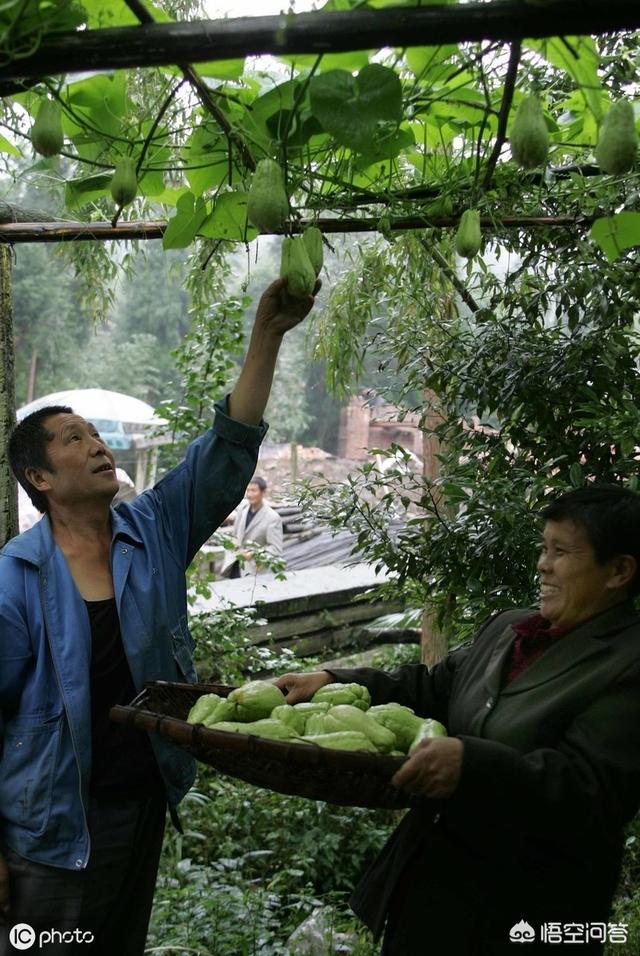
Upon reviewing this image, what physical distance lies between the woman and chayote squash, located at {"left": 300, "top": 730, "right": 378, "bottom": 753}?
8 cm

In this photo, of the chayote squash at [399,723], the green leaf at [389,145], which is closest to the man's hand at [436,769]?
the chayote squash at [399,723]

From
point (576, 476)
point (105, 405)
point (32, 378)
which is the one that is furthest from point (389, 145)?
point (32, 378)

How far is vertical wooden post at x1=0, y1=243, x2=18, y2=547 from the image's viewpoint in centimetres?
240

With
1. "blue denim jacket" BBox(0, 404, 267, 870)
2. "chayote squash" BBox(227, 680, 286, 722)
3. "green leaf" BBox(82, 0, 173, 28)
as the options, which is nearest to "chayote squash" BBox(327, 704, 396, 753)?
"chayote squash" BBox(227, 680, 286, 722)

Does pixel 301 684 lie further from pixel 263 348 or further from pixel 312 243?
pixel 312 243

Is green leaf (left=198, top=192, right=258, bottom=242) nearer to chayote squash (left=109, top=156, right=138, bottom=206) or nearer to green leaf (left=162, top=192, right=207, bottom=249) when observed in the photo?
green leaf (left=162, top=192, right=207, bottom=249)

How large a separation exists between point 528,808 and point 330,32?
97 cm

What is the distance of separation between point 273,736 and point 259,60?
3.11 ft

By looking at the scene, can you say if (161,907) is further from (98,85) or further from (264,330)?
(98,85)

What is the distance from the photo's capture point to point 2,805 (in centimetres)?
173

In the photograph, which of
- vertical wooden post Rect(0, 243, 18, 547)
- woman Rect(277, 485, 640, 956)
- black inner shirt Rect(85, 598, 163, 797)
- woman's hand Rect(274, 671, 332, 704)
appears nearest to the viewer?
woman Rect(277, 485, 640, 956)

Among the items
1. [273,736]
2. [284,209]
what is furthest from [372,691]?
[284,209]

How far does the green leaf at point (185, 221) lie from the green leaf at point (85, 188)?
14 centimetres

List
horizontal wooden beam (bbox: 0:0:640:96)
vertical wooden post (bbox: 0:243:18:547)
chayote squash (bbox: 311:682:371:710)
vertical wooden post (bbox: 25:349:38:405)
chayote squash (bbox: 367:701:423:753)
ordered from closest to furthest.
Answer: horizontal wooden beam (bbox: 0:0:640:96) → chayote squash (bbox: 367:701:423:753) → chayote squash (bbox: 311:682:371:710) → vertical wooden post (bbox: 0:243:18:547) → vertical wooden post (bbox: 25:349:38:405)
